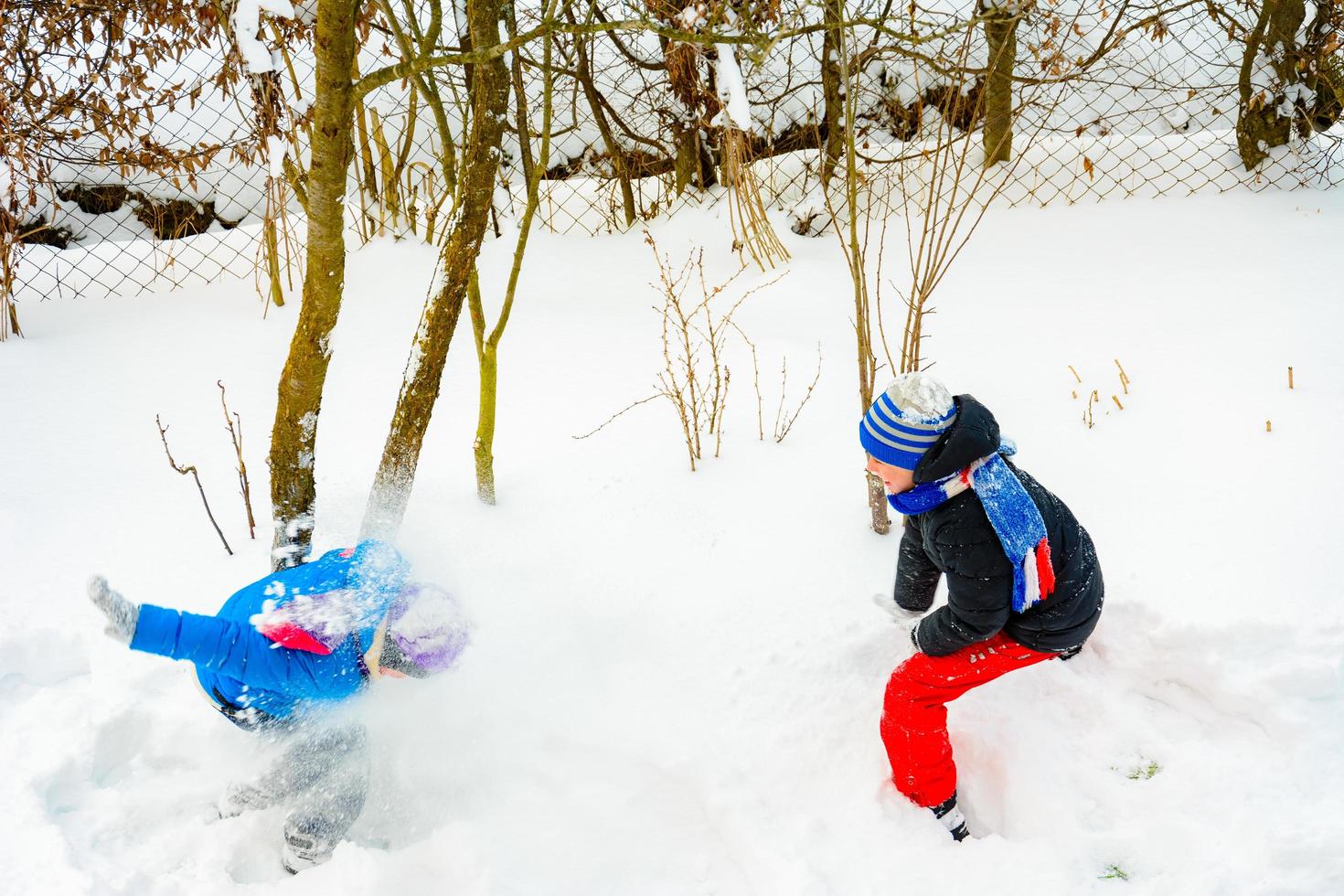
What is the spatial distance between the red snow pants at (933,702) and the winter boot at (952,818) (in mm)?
14

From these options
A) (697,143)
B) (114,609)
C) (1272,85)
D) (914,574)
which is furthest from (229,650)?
(1272,85)

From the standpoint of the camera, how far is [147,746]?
8.13ft

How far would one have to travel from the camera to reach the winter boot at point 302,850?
86.8 inches

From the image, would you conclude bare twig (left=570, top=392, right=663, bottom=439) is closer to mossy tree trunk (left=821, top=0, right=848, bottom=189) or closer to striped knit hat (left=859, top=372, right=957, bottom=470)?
striped knit hat (left=859, top=372, right=957, bottom=470)

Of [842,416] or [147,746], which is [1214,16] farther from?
[147,746]

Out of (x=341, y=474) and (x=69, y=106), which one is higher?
(x=69, y=106)

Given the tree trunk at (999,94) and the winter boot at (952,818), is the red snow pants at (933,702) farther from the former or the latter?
the tree trunk at (999,94)

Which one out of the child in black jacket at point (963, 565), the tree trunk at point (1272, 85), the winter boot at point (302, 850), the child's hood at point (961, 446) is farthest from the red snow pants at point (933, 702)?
the tree trunk at point (1272, 85)

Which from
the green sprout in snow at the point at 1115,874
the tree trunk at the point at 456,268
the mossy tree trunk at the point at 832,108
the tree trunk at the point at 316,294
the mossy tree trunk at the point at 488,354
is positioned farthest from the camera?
the mossy tree trunk at the point at 832,108

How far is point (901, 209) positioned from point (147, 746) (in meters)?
4.47

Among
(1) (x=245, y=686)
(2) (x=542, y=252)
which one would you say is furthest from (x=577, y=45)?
(1) (x=245, y=686)

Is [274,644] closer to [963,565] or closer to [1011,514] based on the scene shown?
[963,565]

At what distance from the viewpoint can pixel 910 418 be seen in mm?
1994

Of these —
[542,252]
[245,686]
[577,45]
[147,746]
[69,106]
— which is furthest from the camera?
[542,252]
